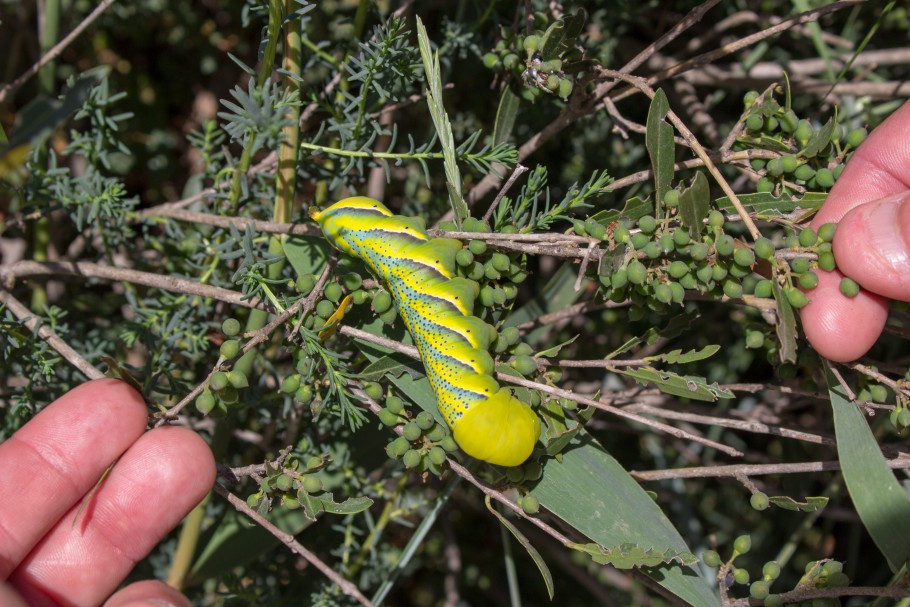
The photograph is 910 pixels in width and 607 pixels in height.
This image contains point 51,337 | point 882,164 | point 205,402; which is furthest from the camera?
point 51,337

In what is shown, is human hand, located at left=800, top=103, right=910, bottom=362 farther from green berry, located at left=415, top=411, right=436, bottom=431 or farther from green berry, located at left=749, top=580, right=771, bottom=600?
green berry, located at left=415, top=411, right=436, bottom=431

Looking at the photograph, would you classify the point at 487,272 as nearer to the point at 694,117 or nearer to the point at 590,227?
the point at 590,227

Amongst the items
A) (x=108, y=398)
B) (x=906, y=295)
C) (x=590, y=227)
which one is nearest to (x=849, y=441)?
(x=906, y=295)

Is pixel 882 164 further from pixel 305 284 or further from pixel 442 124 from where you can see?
pixel 305 284

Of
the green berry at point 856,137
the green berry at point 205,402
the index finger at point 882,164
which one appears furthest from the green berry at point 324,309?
the green berry at point 856,137

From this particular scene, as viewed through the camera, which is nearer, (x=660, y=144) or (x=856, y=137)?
(x=660, y=144)

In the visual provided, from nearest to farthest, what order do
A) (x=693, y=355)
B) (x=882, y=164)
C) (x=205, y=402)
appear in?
(x=205, y=402) < (x=693, y=355) < (x=882, y=164)

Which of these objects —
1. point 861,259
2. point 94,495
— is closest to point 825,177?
point 861,259
